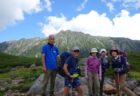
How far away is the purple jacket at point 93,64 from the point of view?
19.6 m

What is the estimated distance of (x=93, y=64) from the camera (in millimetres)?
19625

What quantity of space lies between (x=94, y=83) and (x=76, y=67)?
379 cm

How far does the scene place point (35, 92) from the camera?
78.2 ft

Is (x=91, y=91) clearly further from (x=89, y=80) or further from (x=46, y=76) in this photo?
(x=46, y=76)

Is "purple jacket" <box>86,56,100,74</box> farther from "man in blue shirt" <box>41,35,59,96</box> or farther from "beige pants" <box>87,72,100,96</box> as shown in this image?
"man in blue shirt" <box>41,35,59,96</box>

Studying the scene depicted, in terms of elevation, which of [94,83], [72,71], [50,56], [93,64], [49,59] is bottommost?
[94,83]

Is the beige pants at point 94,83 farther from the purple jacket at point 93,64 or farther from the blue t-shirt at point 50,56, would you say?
the blue t-shirt at point 50,56

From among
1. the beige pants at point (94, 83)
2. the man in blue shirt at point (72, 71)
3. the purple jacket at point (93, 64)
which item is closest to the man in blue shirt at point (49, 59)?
the man in blue shirt at point (72, 71)

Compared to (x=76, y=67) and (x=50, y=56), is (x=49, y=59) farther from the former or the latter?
(x=76, y=67)

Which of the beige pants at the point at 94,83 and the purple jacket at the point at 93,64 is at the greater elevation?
the purple jacket at the point at 93,64

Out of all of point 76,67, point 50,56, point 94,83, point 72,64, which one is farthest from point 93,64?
point 72,64

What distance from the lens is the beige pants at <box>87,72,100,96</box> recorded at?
19.8m

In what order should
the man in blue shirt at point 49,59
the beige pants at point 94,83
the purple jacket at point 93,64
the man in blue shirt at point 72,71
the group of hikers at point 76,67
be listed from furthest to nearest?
the beige pants at point 94,83 → the purple jacket at point 93,64 → the man in blue shirt at point 49,59 → the group of hikers at point 76,67 → the man in blue shirt at point 72,71

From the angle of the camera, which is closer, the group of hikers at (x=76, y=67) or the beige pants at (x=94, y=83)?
the group of hikers at (x=76, y=67)
